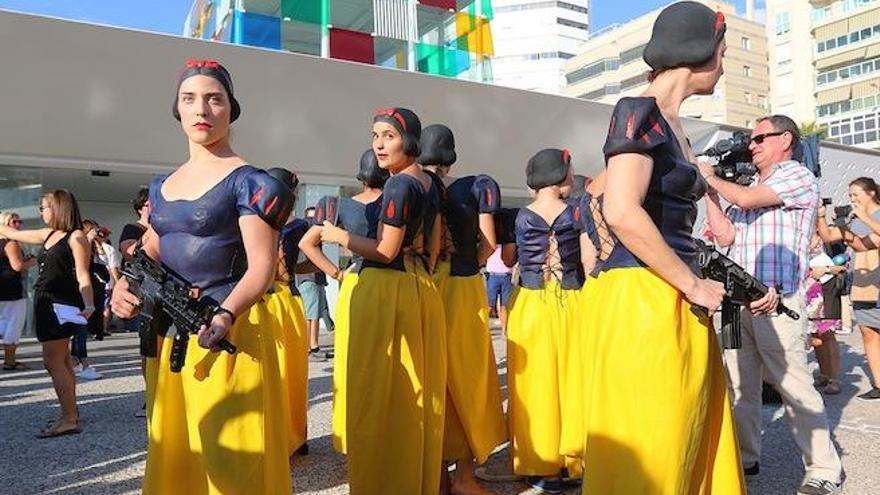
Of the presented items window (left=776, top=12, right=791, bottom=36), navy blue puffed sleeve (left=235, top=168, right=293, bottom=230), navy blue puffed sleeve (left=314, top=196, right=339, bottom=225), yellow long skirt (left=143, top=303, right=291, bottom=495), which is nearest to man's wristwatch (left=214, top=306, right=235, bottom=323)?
yellow long skirt (left=143, top=303, right=291, bottom=495)

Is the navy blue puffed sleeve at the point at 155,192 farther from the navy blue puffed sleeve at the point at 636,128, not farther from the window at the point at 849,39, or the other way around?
the window at the point at 849,39

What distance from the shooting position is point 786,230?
12.1 ft

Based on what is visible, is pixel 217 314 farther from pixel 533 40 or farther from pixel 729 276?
pixel 533 40

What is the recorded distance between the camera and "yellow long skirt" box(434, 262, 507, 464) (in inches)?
143

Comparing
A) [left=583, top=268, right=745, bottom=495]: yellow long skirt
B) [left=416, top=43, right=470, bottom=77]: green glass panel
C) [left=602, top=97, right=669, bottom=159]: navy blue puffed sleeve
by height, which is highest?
[left=416, top=43, right=470, bottom=77]: green glass panel

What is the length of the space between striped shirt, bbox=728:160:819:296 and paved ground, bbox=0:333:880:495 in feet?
3.76

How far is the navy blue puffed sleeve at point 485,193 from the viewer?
3852 mm

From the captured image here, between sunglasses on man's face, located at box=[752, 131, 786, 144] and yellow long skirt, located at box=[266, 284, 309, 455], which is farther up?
sunglasses on man's face, located at box=[752, 131, 786, 144]

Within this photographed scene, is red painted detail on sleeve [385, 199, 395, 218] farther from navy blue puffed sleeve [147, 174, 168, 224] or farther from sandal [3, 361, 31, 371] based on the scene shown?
sandal [3, 361, 31, 371]

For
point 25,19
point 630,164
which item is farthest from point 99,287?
point 630,164

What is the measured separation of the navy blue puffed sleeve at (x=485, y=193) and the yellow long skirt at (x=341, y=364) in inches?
34.8

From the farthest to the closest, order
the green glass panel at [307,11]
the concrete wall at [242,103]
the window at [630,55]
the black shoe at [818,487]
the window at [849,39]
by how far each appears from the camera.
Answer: the window at [630,55] < the window at [849,39] < the green glass panel at [307,11] < the concrete wall at [242,103] < the black shoe at [818,487]

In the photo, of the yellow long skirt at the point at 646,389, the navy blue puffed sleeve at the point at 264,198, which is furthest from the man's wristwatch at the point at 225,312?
the yellow long skirt at the point at 646,389

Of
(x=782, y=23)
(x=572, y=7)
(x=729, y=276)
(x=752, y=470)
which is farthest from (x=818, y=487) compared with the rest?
(x=572, y=7)
